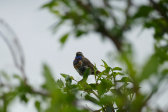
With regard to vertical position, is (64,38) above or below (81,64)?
above

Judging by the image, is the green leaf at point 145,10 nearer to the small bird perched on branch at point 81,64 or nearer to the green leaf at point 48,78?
the small bird perched on branch at point 81,64

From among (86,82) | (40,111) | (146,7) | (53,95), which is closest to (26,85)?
(146,7)

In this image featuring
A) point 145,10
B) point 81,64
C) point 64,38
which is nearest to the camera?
point 81,64

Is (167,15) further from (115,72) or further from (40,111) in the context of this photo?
(40,111)

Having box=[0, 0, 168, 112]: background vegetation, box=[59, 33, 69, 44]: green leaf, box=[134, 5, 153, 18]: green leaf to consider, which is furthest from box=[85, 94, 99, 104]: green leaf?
box=[59, 33, 69, 44]: green leaf

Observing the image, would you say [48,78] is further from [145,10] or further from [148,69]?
[145,10]

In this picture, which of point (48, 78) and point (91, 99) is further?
point (91, 99)

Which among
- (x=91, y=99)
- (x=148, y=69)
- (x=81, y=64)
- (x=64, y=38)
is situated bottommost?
(x=148, y=69)

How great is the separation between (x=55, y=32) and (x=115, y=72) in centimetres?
424

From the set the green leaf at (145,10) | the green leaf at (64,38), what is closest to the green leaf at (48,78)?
the green leaf at (145,10)

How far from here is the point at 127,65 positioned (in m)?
1.63

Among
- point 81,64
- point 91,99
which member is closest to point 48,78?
point 91,99

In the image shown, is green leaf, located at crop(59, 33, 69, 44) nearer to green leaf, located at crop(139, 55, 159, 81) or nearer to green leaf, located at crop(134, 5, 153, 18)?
green leaf, located at crop(134, 5, 153, 18)

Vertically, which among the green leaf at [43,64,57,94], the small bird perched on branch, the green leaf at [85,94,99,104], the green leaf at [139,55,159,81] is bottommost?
the green leaf at [139,55,159,81]
